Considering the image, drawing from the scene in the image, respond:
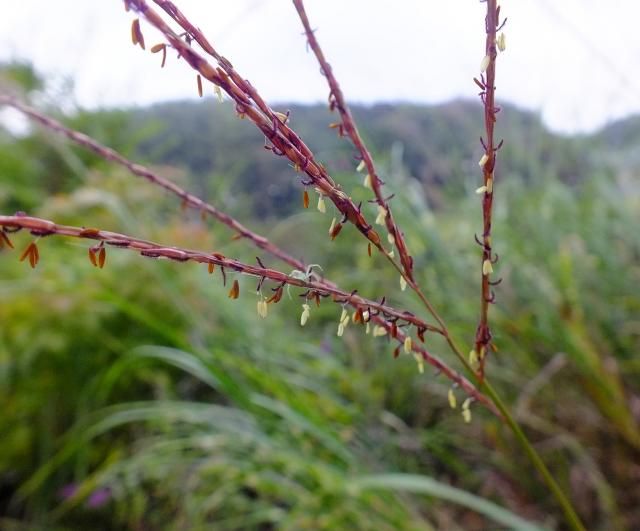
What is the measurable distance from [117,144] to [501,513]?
3429 mm

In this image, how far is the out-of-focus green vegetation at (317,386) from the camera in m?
1.24

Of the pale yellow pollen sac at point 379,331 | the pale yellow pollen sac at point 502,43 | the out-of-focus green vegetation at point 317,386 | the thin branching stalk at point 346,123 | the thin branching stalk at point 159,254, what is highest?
the pale yellow pollen sac at point 502,43

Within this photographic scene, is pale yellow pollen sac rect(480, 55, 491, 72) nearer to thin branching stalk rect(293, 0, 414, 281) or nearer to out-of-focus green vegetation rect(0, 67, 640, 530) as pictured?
thin branching stalk rect(293, 0, 414, 281)

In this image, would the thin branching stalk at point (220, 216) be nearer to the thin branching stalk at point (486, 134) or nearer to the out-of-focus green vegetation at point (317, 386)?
the thin branching stalk at point (486, 134)

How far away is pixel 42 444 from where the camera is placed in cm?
172

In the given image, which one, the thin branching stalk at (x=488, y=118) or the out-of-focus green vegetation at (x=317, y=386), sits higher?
the thin branching stalk at (x=488, y=118)

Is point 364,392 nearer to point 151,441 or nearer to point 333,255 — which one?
point 151,441

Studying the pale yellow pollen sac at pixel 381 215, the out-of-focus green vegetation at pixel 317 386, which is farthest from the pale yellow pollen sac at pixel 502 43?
the out-of-focus green vegetation at pixel 317 386

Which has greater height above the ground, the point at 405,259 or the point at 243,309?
the point at 405,259

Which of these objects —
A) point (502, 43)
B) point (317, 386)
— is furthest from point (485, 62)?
point (317, 386)

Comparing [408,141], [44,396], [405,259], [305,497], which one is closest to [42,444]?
[44,396]

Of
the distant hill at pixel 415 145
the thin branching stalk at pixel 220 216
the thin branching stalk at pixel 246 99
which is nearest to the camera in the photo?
the thin branching stalk at pixel 246 99

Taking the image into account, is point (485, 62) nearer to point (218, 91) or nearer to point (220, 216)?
point (218, 91)

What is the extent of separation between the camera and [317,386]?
153 cm
